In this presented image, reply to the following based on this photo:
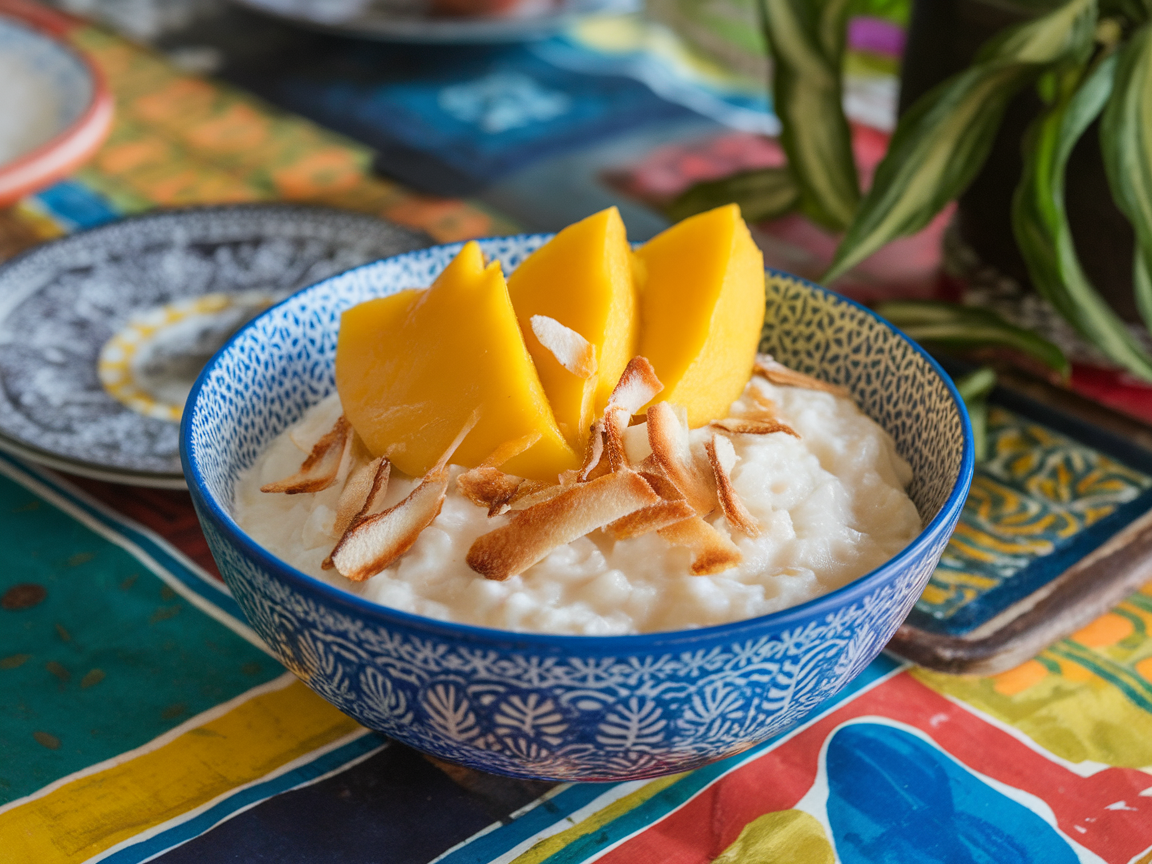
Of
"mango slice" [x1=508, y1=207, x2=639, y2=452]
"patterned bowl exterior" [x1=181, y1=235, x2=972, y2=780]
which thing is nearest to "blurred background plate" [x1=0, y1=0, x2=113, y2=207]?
"patterned bowl exterior" [x1=181, y1=235, x2=972, y2=780]

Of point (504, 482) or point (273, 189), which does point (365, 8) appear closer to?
point (273, 189)

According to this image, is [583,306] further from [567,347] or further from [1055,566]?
[1055,566]

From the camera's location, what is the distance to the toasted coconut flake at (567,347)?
77 cm

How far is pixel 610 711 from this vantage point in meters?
0.61

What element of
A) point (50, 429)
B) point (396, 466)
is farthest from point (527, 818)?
point (50, 429)

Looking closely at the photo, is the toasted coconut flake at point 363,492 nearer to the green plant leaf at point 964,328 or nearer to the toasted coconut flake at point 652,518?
the toasted coconut flake at point 652,518

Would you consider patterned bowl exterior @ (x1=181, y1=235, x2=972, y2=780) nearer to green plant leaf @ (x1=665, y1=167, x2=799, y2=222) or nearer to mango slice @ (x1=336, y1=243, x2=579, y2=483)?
mango slice @ (x1=336, y1=243, x2=579, y2=483)

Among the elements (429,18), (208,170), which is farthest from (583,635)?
(429,18)

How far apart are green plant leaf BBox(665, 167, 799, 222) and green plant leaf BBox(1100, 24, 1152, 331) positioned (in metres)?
0.48

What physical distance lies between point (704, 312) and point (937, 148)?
53cm

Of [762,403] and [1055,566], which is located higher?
[762,403]

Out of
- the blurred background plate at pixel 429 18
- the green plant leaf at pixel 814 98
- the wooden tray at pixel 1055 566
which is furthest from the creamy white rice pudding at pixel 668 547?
the blurred background plate at pixel 429 18

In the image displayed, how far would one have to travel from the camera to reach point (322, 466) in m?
0.80

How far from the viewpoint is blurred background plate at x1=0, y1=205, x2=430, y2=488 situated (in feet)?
3.45
